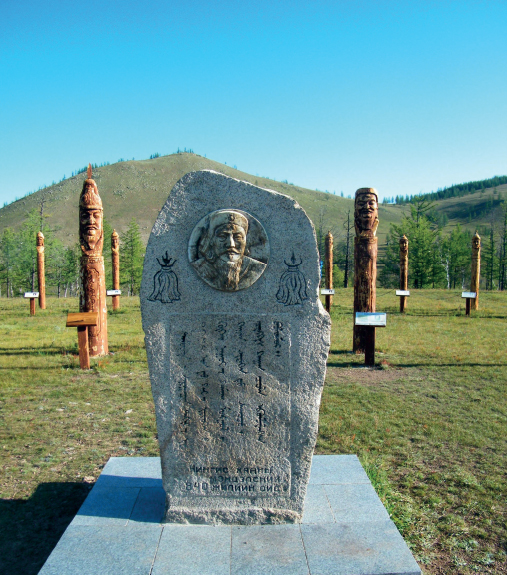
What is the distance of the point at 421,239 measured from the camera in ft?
121

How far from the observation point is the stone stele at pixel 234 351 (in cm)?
347

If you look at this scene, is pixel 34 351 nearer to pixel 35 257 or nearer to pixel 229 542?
pixel 229 542

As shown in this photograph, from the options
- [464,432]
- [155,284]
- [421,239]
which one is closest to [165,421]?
[155,284]

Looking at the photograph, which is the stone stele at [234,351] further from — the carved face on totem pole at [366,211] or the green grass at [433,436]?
the carved face on totem pole at [366,211]

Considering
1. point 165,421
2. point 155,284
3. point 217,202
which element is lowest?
point 165,421

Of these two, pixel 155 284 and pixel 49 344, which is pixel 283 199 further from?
pixel 49 344

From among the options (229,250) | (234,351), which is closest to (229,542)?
(234,351)

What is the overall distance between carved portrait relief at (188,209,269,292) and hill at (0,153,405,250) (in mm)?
75403

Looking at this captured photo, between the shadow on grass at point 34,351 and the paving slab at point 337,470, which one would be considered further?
the shadow on grass at point 34,351

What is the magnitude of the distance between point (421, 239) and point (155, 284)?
36.3 m

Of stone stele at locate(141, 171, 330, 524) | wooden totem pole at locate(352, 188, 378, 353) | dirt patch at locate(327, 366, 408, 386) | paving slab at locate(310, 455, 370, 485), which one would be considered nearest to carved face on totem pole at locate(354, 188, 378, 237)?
wooden totem pole at locate(352, 188, 378, 353)

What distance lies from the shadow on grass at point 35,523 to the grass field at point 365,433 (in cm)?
1

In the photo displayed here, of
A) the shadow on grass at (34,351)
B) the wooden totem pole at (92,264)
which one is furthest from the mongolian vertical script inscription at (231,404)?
the shadow on grass at (34,351)

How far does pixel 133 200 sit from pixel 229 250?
99125 mm
